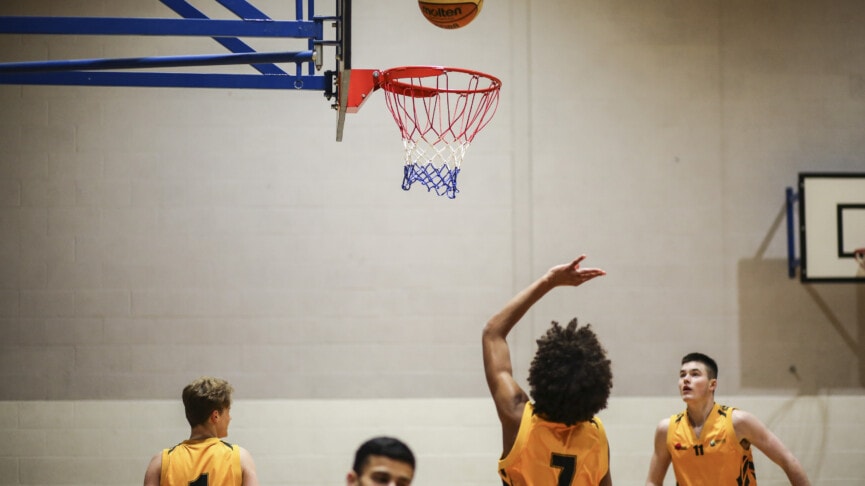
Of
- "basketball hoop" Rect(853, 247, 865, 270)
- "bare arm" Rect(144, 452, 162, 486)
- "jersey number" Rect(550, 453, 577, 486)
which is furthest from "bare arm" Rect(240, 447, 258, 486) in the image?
"basketball hoop" Rect(853, 247, 865, 270)

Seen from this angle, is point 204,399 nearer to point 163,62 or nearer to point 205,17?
point 163,62

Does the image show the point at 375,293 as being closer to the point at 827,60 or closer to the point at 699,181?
the point at 699,181

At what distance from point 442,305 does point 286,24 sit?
11.0 feet

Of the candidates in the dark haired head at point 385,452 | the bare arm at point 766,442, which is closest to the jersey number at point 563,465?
the dark haired head at point 385,452

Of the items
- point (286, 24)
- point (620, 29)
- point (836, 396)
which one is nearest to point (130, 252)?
point (286, 24)

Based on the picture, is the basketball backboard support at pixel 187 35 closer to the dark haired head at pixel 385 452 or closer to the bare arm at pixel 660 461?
the dark haired head at pixel 385 452

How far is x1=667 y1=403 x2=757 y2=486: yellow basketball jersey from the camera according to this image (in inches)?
204

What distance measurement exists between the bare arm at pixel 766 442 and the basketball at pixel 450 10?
2748mm

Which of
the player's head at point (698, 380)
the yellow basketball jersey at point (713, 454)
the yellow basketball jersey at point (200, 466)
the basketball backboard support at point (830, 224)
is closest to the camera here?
the yellow basketball jersey at point (200, 466)

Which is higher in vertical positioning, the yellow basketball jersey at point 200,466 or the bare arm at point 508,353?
the bare arm at point 508,353

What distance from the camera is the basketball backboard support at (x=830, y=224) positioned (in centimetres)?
690

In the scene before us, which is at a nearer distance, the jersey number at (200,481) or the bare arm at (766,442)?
the jersey number at (200,481)

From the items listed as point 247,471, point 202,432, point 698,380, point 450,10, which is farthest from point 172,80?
point 698,380

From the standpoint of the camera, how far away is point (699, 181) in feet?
24.4
